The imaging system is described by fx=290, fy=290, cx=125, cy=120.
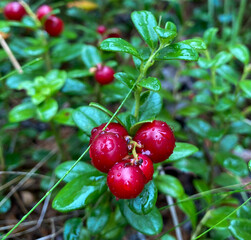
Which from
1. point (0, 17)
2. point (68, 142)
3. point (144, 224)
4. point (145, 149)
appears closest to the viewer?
point (145, 149)

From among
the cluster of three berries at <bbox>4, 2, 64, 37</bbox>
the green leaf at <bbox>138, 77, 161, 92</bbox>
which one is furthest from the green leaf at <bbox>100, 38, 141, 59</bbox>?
the cluster of three berries at <bbox>4, 2, 64, 37</bbox>

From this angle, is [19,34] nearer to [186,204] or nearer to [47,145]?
[47,145]

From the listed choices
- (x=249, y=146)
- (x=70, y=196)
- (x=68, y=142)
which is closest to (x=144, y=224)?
(x=70, y=196)

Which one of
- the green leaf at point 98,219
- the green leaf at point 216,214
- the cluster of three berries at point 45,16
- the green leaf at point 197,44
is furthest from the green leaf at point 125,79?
the cluster of three berries at point 45,16

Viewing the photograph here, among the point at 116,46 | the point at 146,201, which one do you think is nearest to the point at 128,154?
the point at 146,201

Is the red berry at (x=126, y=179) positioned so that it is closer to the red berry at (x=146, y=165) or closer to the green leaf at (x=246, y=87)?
the red berry at (x=146, y=165)

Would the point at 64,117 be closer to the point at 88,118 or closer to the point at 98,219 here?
the point at 88,118
